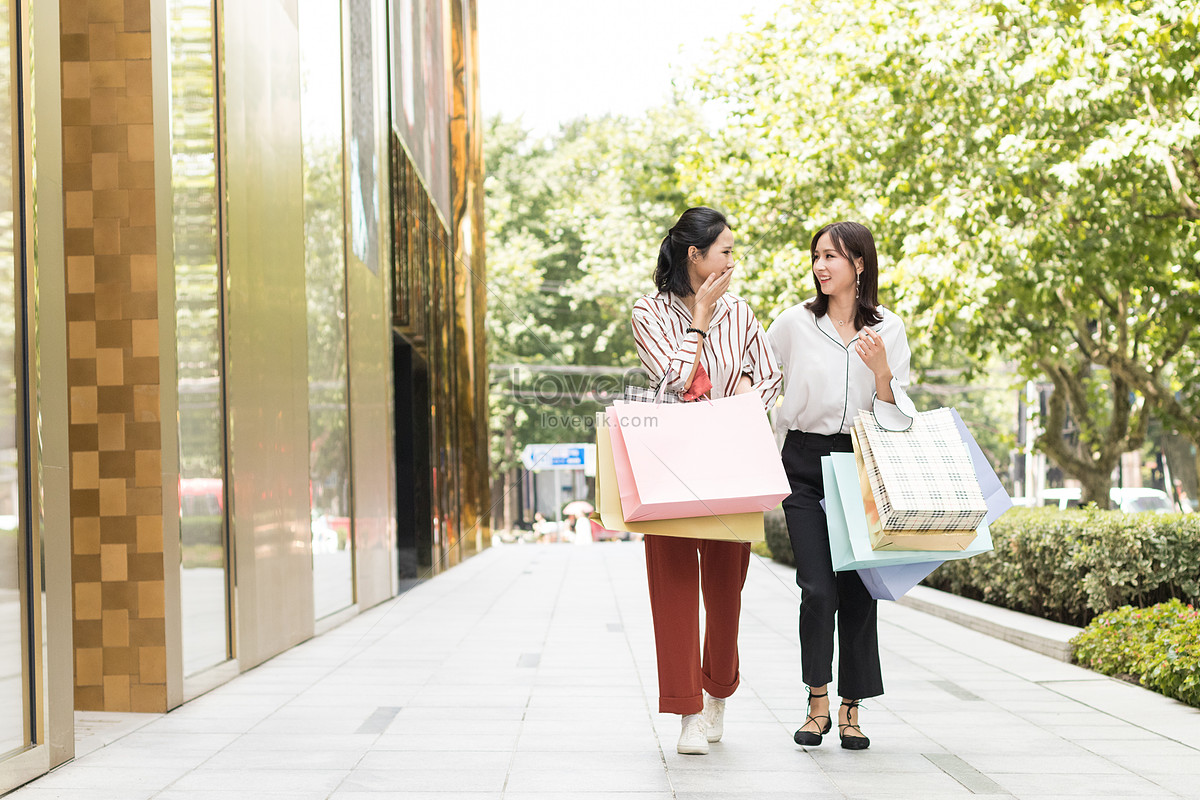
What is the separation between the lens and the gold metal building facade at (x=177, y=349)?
13.3 feet

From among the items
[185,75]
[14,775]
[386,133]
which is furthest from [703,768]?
[386,133]

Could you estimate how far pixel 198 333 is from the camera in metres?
5.86

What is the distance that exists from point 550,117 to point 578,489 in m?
10.7

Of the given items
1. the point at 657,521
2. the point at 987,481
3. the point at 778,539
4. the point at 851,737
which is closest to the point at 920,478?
the point at 987,481

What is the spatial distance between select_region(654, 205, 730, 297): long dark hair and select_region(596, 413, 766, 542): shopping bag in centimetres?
58

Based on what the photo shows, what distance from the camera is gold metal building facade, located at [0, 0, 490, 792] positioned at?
13.3 ft

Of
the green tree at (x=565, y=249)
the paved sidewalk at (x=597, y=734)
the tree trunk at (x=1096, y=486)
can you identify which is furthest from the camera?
the green tree at (x=565, y=249)

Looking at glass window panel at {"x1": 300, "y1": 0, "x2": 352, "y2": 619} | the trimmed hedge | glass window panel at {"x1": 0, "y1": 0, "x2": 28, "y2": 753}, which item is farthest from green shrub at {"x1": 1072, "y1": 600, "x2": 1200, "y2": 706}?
glass window panel at {"x1": 300, "y1": 0, "x2": 352, "y2": 619}

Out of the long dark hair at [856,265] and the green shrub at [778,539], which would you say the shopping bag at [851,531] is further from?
the green shrub at [778,539]

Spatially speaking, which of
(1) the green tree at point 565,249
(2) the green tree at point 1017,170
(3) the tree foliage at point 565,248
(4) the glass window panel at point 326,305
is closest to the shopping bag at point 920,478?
(4) the glass window panel at point 326,305

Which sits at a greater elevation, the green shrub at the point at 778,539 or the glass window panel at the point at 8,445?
the glass window panel at the point at 8,445

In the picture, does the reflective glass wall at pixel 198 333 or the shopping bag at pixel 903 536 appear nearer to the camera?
the shopping bag at pixel 903 536

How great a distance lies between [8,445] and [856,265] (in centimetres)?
300

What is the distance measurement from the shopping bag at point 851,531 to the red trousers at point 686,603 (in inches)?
13.1
